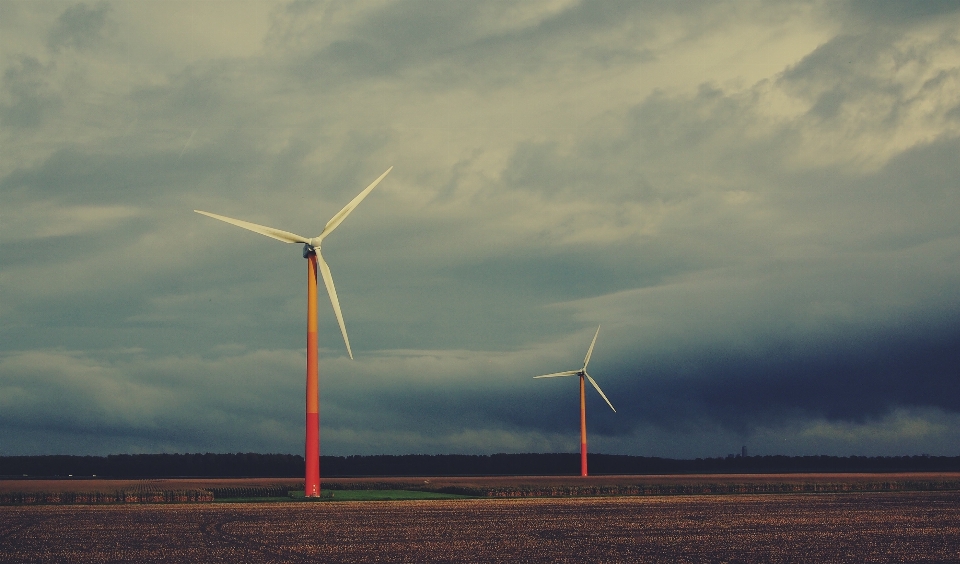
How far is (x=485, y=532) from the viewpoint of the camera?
50.2 metres

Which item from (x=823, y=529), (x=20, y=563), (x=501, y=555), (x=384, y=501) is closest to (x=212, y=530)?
(x=20, y=563)

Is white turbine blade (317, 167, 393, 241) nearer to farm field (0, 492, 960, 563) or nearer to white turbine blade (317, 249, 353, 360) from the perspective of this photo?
white turbine blade (317, 249, 353, 360)

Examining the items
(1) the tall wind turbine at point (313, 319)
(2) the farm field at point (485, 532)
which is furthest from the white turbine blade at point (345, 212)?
(2) the farm field at point (485, 532)

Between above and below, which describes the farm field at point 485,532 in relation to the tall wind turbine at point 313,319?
below

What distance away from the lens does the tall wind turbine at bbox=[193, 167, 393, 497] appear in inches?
3125

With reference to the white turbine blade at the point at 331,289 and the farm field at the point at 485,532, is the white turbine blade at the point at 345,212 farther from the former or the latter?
the farm field at the point at 485,532

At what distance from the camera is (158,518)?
6112cm

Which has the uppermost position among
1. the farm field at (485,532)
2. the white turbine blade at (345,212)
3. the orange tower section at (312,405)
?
the white turbine blade at (345,212)

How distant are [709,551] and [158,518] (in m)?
34.9

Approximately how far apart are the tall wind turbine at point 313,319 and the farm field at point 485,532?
7.43m

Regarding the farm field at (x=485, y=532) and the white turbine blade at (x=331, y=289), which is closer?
the farm field at (x=485, y=532)

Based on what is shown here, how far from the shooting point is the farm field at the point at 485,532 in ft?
135

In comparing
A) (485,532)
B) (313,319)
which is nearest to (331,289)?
(313,319)

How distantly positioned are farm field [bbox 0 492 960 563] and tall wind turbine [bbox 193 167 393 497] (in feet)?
24.4
